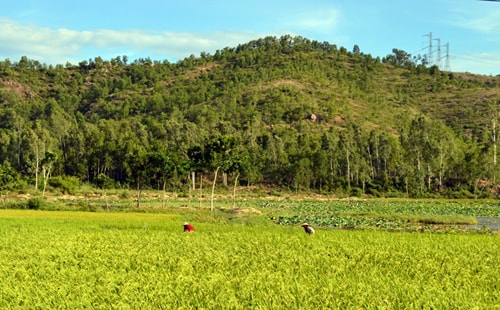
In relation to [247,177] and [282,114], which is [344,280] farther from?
[282,114]

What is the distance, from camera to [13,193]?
231 ft

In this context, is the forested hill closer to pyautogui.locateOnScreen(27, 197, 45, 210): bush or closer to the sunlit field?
pyautogui.locateOnScreen(27, 197, 45, 210): bush

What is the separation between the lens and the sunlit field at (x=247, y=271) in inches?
464

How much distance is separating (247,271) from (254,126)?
101 meters

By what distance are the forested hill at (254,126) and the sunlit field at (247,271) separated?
33.6 meters

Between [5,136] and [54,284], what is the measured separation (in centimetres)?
9810

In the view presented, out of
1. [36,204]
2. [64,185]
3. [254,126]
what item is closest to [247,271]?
[36,204]

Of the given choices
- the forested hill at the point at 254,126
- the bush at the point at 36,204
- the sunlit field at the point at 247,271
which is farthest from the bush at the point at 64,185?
the sunlit field at the point at 247,271

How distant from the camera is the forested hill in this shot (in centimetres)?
8694

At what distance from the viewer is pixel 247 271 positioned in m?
15.4

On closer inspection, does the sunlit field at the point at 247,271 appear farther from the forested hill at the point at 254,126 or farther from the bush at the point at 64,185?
the bush at the point at 64,185

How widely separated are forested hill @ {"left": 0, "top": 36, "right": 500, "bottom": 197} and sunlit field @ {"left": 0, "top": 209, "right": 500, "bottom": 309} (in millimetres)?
33610

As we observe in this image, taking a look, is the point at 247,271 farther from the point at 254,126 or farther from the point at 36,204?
the point at 254,126

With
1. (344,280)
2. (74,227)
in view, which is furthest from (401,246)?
(74,227)
